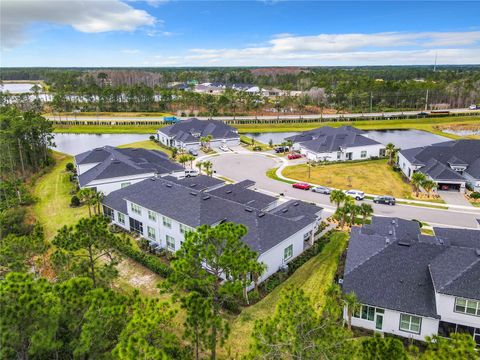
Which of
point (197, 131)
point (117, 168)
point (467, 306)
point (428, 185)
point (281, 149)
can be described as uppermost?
point (197, 131)

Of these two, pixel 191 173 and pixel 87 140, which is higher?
pixel 87 140

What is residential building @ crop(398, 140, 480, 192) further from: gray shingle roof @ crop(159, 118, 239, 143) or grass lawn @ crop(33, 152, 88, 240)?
grass lawn @ crop(33, 152, 88, 240)

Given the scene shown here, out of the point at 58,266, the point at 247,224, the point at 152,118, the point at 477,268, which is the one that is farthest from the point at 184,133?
the point at 477,268

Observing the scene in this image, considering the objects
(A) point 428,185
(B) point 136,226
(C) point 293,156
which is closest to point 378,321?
(B) point 136,226

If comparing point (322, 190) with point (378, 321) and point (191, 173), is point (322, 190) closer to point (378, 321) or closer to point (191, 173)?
point (191, 173)

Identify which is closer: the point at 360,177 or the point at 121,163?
the point at 121,163

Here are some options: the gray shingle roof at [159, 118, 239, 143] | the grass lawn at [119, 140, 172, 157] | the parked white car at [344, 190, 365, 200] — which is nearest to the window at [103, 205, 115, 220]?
the parked white car at [344, 190, 365, 200]

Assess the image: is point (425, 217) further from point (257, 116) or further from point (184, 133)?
point (257, 116)

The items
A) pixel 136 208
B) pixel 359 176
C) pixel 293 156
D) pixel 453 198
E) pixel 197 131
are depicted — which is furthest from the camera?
pixel 197 131
